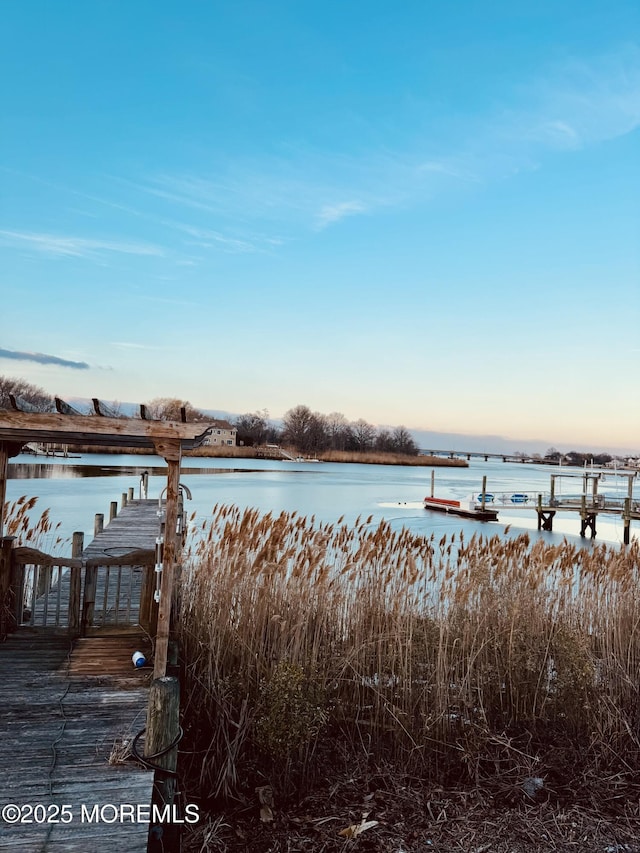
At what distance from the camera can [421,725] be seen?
17.5 ft

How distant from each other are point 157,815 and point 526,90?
1482cm

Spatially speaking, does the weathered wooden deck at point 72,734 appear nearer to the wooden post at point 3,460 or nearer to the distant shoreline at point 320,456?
the wooden post at point 3,460

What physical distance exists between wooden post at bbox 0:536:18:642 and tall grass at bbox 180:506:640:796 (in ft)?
6.49

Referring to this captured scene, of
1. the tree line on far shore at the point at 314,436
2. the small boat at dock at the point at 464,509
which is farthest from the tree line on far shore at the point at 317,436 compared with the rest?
the small boat at dock at the point at 464,509

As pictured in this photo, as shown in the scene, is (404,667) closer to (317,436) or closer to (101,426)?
(101,426)

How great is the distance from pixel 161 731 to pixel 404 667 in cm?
242

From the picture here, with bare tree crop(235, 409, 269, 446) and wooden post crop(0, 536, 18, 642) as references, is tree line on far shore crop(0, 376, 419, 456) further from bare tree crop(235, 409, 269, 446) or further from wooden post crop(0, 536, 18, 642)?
wooden post crop(0, 536, 18, 642)

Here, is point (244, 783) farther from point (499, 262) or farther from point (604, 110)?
point (499, 262)

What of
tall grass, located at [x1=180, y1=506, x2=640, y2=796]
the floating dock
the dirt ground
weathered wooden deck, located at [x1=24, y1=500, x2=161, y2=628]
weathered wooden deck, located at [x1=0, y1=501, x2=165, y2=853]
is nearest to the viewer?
weathered wooden deck, located at [x1=0, y1=501, x2=165, y2=853]

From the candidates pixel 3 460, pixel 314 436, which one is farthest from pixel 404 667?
pixel 314 436

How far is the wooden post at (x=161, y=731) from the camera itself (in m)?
3.87

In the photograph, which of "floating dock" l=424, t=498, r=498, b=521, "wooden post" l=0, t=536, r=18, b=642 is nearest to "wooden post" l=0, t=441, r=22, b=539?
"wooden post" l=0, t=536, r=18, b=642

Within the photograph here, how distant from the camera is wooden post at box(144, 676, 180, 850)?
387 cm

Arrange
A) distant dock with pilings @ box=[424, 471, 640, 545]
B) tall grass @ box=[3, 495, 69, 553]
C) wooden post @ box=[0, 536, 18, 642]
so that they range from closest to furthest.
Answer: wooden post @ box=[0, 536, 18, 642], tall grass @ box=[3, 495, 69, 553], distant dock with pilings @ box=[424, 471, 640, 545]
